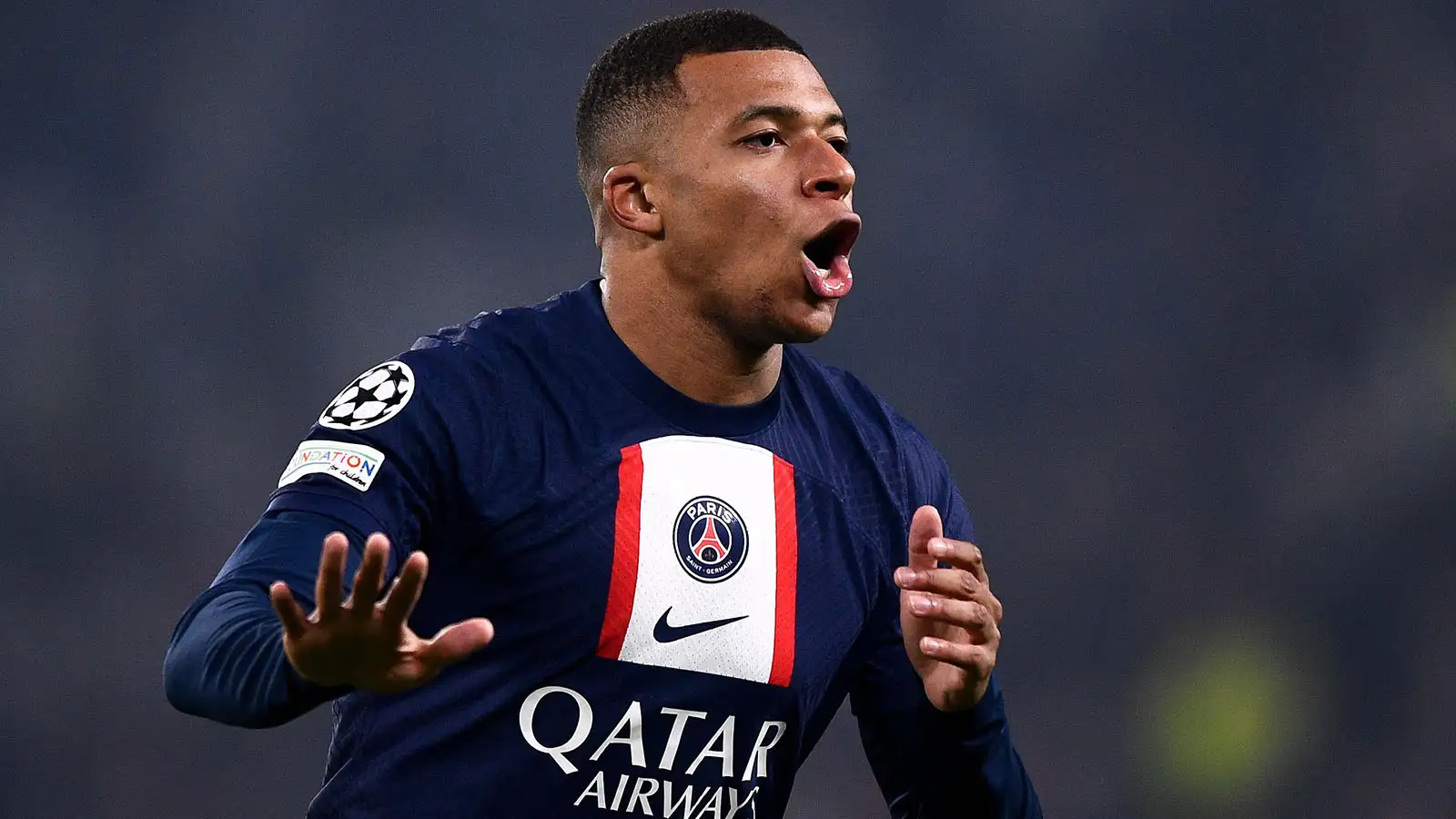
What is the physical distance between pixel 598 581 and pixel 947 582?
52cm

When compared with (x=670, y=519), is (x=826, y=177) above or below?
above

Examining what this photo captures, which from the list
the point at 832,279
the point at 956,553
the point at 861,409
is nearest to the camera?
the point at 956,553

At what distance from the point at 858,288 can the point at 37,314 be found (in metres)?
2.90

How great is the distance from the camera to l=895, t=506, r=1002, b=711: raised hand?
200cm

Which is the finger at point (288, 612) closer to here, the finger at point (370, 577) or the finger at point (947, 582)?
the finger at point (370, 577)

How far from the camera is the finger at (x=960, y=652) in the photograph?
6.73 ft

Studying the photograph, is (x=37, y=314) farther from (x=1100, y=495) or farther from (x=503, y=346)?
(x=1100, y=495)

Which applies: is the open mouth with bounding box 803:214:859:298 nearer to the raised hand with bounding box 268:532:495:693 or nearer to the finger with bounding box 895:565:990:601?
the finger with bounding box 895:565:990:601

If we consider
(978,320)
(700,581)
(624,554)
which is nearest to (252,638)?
(624,554)

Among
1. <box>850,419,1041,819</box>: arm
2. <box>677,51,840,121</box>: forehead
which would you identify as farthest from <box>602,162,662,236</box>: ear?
<box>850,419,1041,819</box>: arm

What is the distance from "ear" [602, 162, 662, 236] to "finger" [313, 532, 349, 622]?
112 centimetres

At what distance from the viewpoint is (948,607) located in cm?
199

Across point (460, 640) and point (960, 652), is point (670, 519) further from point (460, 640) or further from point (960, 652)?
point (460, 640)

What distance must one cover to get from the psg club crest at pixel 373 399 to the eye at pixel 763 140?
663 millimetres
